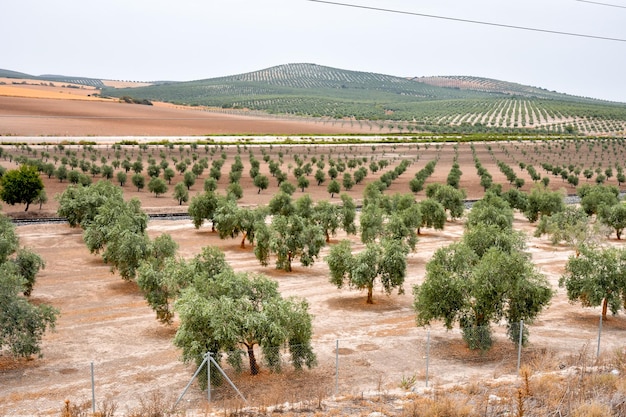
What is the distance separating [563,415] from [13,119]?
18424 cm

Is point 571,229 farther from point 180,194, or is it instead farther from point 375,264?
point 180,194

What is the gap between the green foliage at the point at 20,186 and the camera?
7025 centimetres

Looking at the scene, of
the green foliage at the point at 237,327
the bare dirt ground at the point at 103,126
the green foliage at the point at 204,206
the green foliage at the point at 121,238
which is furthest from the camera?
the bare dirt ground at the point at 103,126

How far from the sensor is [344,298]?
41031 mm

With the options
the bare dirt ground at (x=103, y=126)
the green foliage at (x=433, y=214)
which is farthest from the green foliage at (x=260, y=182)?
the bare dirt ground at (x=103, y=126)

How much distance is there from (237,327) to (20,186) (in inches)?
2221

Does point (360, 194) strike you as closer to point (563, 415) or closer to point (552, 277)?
point (552, 277)

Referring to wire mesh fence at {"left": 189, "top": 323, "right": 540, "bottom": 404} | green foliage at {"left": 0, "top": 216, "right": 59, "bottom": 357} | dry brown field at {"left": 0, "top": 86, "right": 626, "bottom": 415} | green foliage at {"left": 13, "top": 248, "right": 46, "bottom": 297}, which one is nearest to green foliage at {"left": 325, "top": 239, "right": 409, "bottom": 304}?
dry brown field at {"left": 0, "top": 86, "right": 626, "bottom": 415}

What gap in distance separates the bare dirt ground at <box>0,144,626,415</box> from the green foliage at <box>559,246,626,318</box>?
163cm

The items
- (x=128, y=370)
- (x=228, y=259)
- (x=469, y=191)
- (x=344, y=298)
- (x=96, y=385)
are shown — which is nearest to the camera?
(x=96, y=385)

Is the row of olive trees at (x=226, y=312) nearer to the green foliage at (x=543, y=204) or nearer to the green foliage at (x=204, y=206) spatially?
the green foliage at (x=204, y=206)

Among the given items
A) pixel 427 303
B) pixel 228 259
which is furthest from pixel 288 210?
pixel 427 303

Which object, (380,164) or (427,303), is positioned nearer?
(427,303)

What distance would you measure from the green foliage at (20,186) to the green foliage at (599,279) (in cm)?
6058
